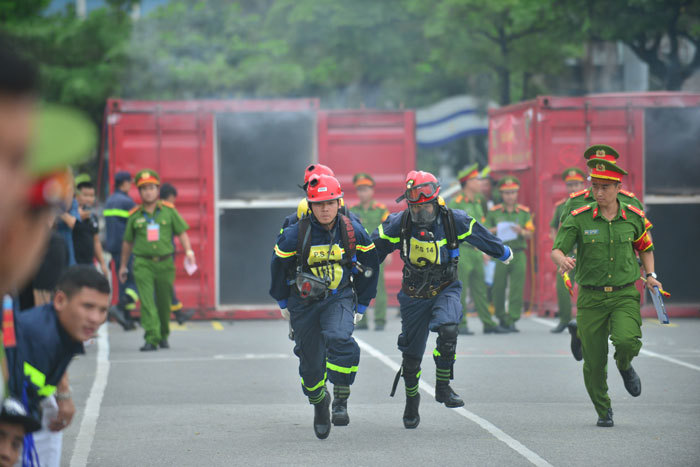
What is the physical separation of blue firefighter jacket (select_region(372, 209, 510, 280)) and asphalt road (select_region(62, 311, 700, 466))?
1191mm

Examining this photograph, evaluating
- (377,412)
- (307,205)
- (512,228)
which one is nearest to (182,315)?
(512,228)

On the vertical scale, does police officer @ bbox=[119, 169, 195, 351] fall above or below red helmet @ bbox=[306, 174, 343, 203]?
below

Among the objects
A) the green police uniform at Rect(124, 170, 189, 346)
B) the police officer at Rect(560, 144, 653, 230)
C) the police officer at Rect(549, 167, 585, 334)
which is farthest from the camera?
the police officer at Rect(549, 167, 585, 334)

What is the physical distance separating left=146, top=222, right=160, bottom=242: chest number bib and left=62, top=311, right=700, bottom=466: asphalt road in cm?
127

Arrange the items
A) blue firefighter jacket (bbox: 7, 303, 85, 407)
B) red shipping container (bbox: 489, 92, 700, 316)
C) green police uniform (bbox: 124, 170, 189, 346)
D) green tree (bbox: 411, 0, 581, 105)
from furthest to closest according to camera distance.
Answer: green tree (bbox: 411, 0, 581, 105) < red shipping container (bbox: 489, 92, 700, 316) < green police uniform (bbox: 124, 170, 189, 346) < blue firefighter jacket (bbox: 7, 303, 85, 407)

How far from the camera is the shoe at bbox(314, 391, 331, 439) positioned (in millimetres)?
7773

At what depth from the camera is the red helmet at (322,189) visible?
7930 millimetres

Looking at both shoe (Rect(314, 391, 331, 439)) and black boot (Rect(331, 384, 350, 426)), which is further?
black boot (Rect(331, 384, 350, 426))

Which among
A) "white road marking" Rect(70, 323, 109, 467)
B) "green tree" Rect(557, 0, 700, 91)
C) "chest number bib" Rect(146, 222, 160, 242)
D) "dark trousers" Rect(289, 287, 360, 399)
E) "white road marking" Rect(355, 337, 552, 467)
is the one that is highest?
"green tree" Rect(557, 0, 700, 91)

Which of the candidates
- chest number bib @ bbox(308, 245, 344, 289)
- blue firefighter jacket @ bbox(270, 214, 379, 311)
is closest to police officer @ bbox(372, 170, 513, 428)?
blue firefighter jacket @ bbox(270, 214, 379, 311)

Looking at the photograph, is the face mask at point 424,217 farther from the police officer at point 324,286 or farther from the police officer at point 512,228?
the police officer at point 512,228

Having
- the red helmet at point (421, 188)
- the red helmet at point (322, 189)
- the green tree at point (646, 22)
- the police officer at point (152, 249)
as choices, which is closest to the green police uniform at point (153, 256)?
the police officer at point (152, 249)

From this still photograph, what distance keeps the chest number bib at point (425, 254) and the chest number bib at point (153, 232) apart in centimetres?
484

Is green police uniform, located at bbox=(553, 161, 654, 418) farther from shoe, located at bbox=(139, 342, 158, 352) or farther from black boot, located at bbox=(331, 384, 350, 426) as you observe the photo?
shoe, located at bbox=(139, 342, 158, 352)
